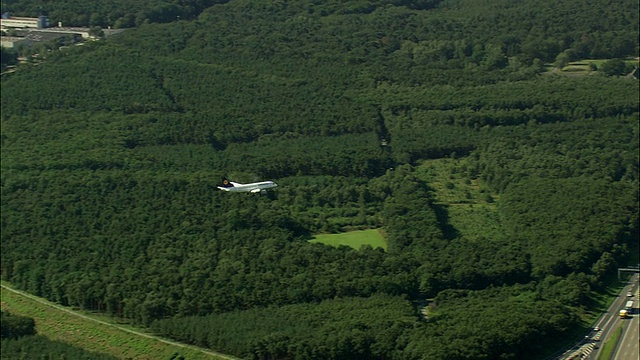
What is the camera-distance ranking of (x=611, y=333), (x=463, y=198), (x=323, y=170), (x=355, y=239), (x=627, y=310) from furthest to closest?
(x=323, y=170) → (x=463, y=198) → (x=355, y=239) → (x=627, y=310) → (x=611, y=333)

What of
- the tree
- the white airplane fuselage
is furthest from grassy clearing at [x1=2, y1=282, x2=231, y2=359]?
the tree

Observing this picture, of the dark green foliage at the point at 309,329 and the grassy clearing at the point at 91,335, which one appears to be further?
the grassy clearing at the point at 91,335

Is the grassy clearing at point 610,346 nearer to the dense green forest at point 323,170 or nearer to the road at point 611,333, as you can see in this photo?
the road at point 611,333

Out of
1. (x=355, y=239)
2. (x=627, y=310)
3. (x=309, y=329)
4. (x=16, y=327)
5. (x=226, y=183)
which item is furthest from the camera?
(x=226, y=183)

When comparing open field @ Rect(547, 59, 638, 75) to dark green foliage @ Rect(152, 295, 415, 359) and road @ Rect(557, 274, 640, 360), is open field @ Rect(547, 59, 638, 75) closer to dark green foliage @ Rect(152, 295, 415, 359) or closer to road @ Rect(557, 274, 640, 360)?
road @ Rect(557, 274, 640, 360)

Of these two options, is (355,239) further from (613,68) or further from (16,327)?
(613,68)

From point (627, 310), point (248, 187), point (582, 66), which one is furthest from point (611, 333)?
point (582, 66)

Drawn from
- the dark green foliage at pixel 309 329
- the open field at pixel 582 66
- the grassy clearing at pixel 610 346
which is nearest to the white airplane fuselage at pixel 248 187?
the dark green foliage at pixel 309 329

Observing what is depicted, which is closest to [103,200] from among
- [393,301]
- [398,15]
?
[393,301]
